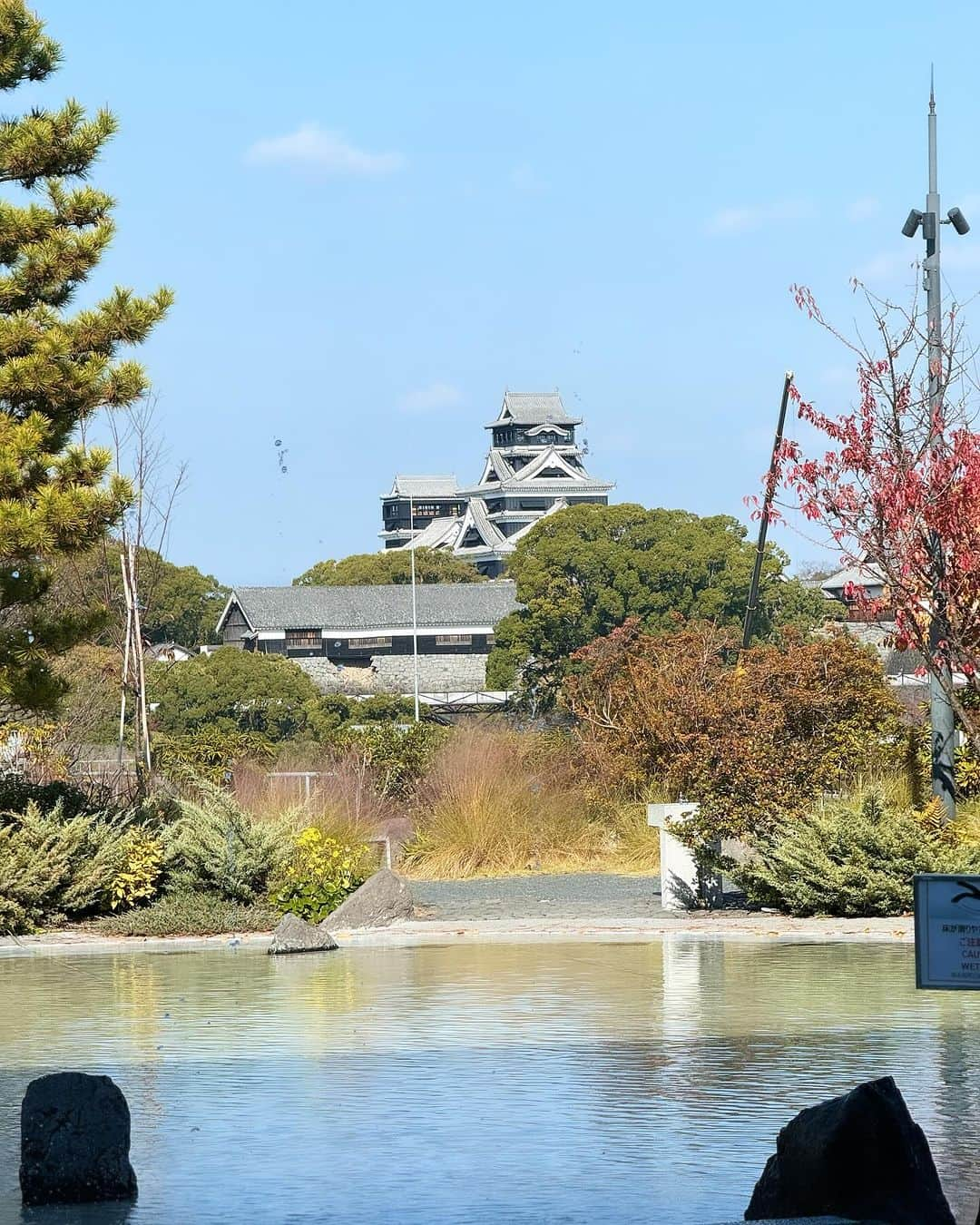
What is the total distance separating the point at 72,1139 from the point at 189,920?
32.4 ft

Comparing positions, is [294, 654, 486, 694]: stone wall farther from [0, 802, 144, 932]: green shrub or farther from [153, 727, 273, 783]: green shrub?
[0, 802, 144, 932]: green shrub

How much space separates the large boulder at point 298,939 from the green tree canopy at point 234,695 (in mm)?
44923

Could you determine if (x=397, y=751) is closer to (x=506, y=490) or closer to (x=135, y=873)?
(x=135, y=873)

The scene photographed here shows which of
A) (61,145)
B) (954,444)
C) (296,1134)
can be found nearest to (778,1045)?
(296,1134)

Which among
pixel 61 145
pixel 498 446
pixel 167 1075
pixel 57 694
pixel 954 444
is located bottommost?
pixel 167 1075

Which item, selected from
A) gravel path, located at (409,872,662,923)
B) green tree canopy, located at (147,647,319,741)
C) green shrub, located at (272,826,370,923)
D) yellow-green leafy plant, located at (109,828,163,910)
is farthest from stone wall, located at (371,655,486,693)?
yellow-green leafy plant, located at (109,828,163,910)

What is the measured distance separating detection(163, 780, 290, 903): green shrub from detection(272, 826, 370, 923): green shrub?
0.63ft

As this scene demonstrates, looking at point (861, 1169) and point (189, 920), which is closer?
point (861, 1169)

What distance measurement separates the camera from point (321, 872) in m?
17.2

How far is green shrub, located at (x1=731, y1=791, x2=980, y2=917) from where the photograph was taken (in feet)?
50.8

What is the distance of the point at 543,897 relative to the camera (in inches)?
724

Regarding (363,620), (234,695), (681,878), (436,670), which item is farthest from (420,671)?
(681,878)

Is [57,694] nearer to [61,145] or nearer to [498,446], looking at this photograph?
[61,145]

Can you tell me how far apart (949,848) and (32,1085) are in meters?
10.5
